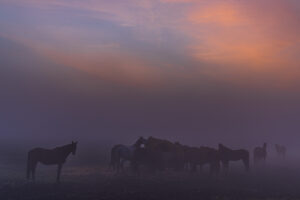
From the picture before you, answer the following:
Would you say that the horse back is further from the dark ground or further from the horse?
the horse

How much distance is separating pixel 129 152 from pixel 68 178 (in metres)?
6.65

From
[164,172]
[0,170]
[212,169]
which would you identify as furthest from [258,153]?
[0,170]

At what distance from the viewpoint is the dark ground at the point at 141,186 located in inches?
796

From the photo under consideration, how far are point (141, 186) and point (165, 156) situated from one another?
34.8 feet

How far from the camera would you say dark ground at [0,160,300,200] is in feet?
66.3

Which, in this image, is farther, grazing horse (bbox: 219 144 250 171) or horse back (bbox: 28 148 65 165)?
grazing horse (bbox: 219 144 250 171)

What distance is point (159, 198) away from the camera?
1977 cm

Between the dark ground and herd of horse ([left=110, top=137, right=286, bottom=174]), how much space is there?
65.4 inches

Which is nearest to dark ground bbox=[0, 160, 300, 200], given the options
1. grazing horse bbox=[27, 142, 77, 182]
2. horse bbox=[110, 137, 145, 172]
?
grazing horse bbox=[27, 142, 77, 182]

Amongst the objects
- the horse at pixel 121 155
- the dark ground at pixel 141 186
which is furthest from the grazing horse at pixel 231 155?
the horse at pixel 121 155

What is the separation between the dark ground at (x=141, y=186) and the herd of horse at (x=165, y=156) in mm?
1662

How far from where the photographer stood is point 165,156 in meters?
34.2

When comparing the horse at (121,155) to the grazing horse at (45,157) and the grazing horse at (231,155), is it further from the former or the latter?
the grazing horse at (231,155)

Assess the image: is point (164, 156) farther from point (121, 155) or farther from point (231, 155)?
point (231, 155)
